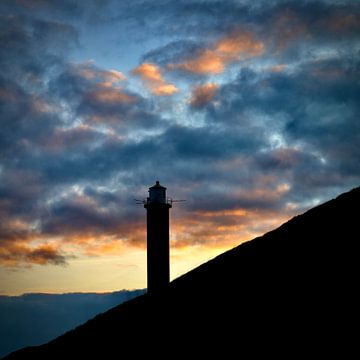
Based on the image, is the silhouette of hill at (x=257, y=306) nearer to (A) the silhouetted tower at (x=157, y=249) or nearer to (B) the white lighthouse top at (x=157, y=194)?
(A) the silhouetted tower at (x=157, y=249)

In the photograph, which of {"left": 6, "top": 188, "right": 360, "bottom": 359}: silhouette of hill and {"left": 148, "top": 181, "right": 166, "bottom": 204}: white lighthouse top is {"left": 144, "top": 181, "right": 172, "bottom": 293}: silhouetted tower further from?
{"left": 6, "top": 188, "right": 360, "bottom": 359}: silhouette of hill

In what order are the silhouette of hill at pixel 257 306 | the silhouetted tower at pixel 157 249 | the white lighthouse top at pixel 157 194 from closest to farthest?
the silhouette of hill at pixel 257 306 → the silhouetted tower at pixel 157 249 → the white lighthouse top at pixel 157 194

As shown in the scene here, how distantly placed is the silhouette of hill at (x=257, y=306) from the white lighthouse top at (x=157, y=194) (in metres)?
9.06

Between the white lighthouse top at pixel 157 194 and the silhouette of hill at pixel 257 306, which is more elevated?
the white lighthouse top at pixel 157 194

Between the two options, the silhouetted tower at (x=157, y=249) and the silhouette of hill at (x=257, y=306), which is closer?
the silhouette of hill at (x=257, y=306)

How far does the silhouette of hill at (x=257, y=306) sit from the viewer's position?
16.2 m

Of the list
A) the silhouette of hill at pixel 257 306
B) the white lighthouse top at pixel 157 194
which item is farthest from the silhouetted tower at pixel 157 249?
the silhouette of hill at pixel 257 306

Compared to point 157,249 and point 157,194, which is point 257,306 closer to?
point 157,249

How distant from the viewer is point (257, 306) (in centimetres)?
1931

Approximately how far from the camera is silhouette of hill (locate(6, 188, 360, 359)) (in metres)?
16.2

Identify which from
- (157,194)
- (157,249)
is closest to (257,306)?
(157,249)

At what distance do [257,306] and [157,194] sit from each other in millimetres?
19104

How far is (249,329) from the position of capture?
1773 cm

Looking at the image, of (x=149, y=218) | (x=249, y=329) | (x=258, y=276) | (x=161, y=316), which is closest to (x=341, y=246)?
(x=258, y=276)
